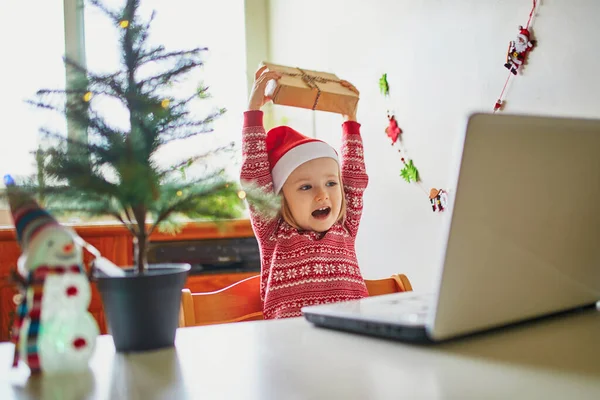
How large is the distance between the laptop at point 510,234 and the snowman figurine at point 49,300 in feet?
1.04

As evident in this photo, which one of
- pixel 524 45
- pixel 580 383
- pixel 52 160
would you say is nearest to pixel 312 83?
pixel 524 45

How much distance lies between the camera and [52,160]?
0.63m

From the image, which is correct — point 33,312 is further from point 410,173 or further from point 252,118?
point 410,173

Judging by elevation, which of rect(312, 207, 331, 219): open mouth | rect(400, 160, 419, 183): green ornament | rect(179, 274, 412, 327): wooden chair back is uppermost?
rect(400, 160, 419, 183): green ornament

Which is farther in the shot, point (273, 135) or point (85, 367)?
point (273, 135)

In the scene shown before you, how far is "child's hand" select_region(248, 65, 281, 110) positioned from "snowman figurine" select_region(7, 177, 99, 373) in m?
0.89

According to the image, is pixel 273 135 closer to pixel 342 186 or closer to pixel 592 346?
pixel 342 186

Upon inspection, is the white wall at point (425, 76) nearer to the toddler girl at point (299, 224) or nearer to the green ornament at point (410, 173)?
the green ornament at point (410, 173)

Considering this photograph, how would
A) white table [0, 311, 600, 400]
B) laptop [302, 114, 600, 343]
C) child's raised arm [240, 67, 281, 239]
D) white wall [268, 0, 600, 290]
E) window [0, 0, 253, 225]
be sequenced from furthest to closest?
1. window [0, 0, 253, 225]
2. child's raised arm [240, 67, 281, 239]
3. white wall [268, 0, 600, 290]
4. laptop [302, 114, 600, 343]
5. white table [0, 311, 600, 400]

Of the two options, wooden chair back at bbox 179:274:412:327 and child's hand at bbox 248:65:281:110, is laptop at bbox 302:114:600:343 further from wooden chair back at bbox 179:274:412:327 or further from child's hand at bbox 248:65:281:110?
child's hand at bbox 248:65:281:110

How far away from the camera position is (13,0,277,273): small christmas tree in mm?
632

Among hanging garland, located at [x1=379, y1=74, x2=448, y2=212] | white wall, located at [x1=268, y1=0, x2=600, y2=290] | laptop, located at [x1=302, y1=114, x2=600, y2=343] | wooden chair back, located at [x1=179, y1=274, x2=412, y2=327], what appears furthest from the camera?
hanging garland, located at [x1=379, y1=74, x2=448, y2=212]

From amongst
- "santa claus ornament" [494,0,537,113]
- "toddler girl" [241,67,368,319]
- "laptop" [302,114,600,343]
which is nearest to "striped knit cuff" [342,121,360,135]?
"toddler girl" [241,67,368,319]

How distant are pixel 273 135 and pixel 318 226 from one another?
34 centimetres
